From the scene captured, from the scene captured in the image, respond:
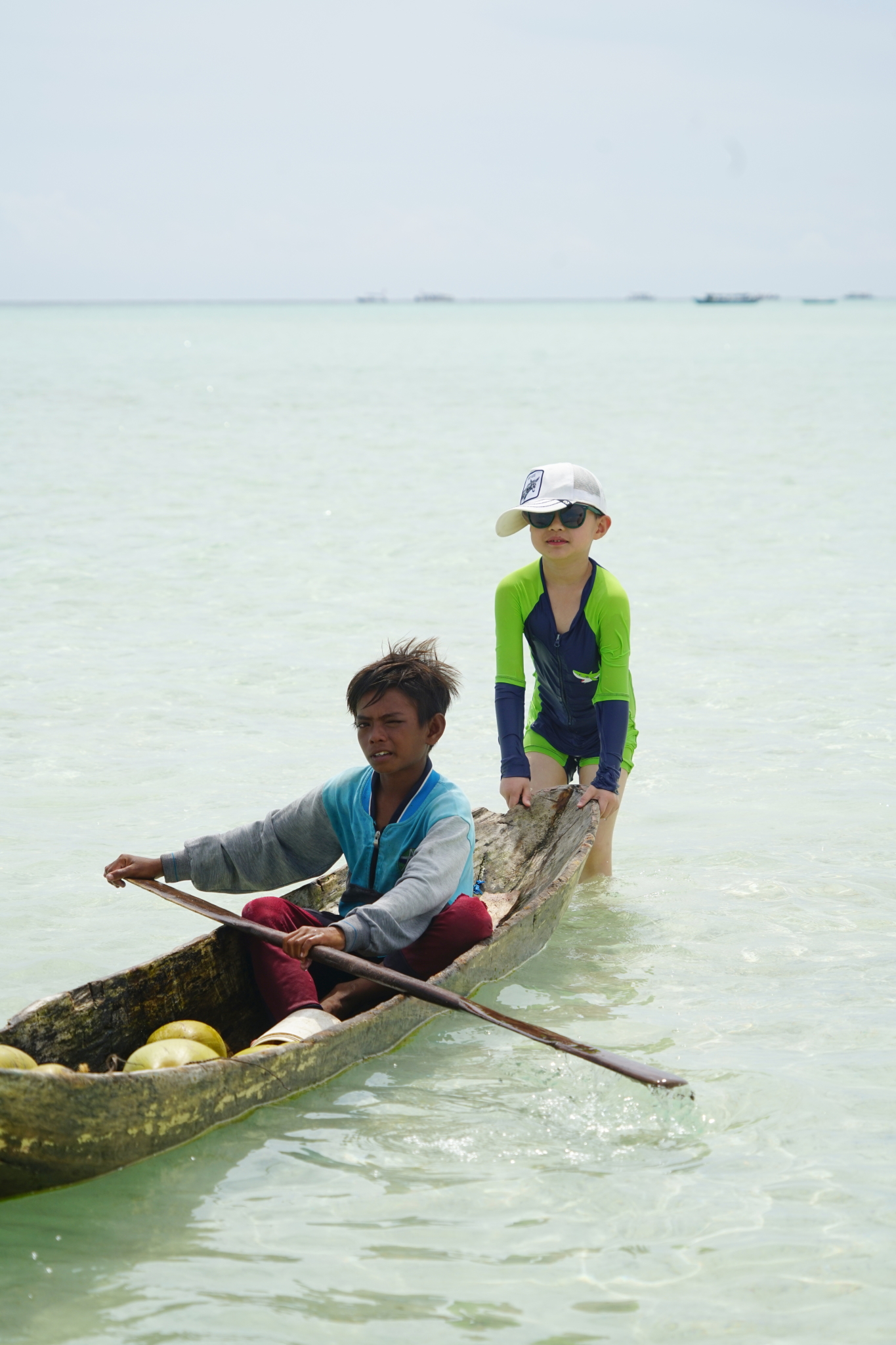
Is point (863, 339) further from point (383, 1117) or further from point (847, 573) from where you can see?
point (383, 1117)

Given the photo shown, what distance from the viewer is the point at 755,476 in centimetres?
2172

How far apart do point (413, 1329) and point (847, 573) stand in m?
11.3

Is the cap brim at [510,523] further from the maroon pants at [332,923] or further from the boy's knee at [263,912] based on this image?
the boy's knee at [263,912]

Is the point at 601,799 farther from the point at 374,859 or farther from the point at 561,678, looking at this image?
the point at 374,859

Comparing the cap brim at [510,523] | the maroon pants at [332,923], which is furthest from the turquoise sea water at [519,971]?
the cap brim at [510,523]

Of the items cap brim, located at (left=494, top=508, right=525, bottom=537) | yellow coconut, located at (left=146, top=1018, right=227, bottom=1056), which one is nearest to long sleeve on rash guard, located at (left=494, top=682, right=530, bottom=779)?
cap brim, located at (left=494, top=508, right=525, bottom=537)

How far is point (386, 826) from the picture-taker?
4.36 m

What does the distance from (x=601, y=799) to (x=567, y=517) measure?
3.46 ft

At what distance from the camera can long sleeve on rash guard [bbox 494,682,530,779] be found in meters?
5.41

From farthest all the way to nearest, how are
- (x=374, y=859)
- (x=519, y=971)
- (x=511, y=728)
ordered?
(x=511, y=728)
(x=519, y=971)
(x=374, y=859)

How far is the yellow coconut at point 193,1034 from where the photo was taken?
3.93 metres

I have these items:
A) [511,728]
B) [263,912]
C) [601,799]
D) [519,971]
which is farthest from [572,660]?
[263,912]

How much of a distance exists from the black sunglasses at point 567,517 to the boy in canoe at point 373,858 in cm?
90

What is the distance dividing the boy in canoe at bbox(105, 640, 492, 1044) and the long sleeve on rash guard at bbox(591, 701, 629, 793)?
966 millimetres
